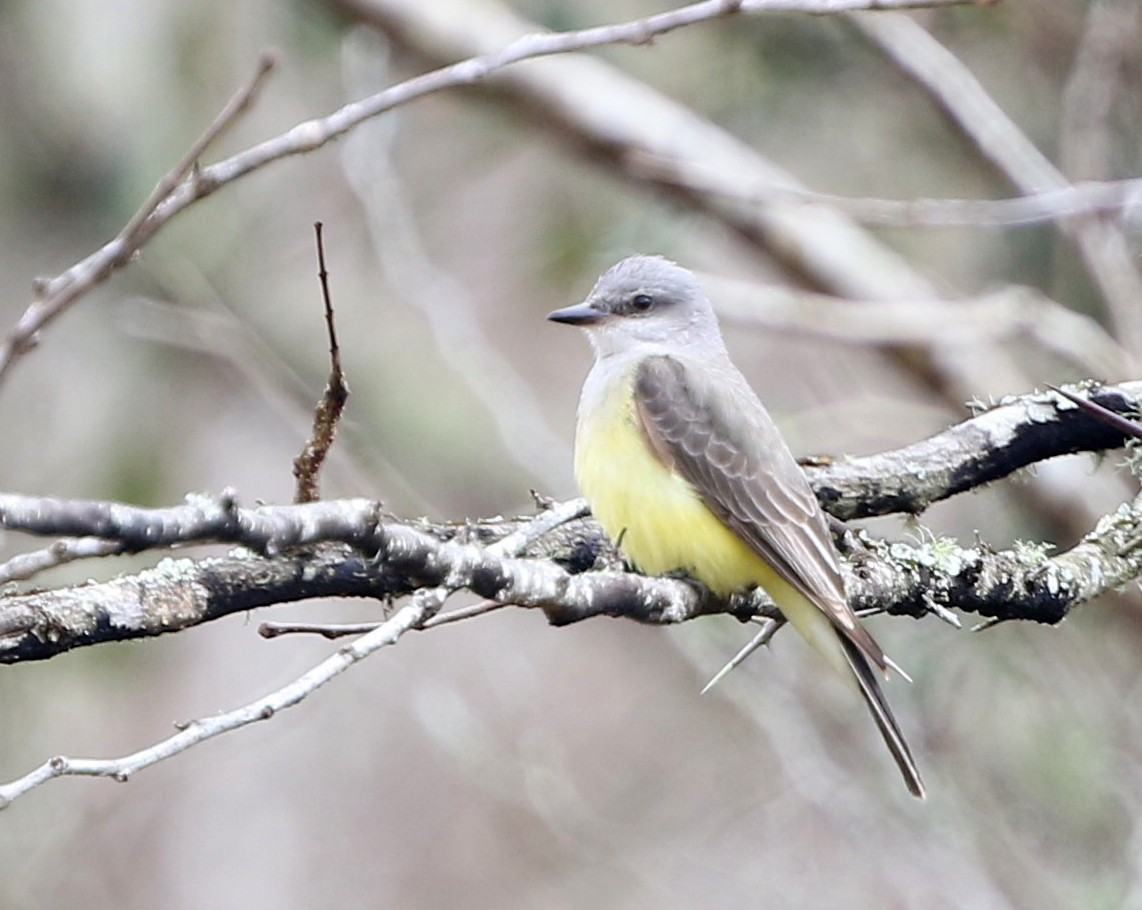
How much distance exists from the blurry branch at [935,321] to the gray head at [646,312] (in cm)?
126

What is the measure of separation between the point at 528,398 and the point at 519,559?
6062mm

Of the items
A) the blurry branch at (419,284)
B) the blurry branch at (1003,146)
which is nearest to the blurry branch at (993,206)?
the blurry branch at (1003,146)

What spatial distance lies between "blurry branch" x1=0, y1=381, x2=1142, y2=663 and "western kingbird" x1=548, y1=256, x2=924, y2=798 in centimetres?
11

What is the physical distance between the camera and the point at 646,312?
509cm

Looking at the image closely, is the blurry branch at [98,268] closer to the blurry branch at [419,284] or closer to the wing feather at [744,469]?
the wing feather at [744,469]

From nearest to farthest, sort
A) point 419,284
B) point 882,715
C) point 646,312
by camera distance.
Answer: point 882,715 → point 646,312 → point 419,284

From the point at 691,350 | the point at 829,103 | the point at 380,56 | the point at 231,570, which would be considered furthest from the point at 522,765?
the point at 231,570

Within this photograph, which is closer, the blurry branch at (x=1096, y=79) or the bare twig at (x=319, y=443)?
the bare twig at (x=319, y=443)

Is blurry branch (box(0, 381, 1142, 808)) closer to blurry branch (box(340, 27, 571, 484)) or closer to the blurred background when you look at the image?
the blurred background

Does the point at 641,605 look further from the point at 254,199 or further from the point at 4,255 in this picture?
the point at 4,255

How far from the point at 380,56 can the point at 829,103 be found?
2596 mm

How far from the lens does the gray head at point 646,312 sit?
16.3 ft

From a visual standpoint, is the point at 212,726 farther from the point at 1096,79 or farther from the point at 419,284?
the point at 1096,79

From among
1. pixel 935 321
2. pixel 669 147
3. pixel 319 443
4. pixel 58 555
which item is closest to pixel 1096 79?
pixel 935 321
